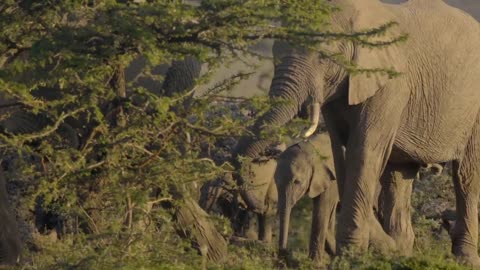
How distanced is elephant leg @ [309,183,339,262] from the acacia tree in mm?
3970

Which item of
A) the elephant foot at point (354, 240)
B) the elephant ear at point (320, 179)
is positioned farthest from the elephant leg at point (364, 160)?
the elephant ear at point (320, 179)

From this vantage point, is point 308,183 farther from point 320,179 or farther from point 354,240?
point 354,240

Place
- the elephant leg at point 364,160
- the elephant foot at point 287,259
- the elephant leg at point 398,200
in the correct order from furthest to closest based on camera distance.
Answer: the elephant leg at point 398,200 < the elephant foot at point 287,259 < the elephant leg at point 364,160

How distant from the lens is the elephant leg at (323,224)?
12.4 meters

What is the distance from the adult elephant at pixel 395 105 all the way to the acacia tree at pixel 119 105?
1674 mm

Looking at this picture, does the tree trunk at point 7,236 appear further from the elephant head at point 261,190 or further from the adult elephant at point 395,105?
the elephant head at point 261,190

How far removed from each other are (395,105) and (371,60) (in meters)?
0.40

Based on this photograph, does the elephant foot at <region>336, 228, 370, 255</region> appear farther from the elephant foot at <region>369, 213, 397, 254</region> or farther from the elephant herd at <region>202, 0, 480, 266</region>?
the elephant foot at <region>369, 213, 397, 254</region>

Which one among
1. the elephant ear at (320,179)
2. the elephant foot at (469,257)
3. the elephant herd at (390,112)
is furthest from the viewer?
the elephant ear at (320,179)

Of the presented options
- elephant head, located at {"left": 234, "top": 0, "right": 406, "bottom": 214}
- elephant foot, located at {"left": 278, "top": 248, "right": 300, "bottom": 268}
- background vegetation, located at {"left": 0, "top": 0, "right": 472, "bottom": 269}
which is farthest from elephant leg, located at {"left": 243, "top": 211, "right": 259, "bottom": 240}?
background vegetation, located at {"left": 0, "top": 0, "right": 472, "bottom": 269}

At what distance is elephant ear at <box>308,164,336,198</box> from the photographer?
43.1ft

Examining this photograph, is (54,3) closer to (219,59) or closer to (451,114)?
(219,59)

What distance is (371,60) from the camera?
1043 cm

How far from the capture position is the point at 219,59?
7855 millimetres
